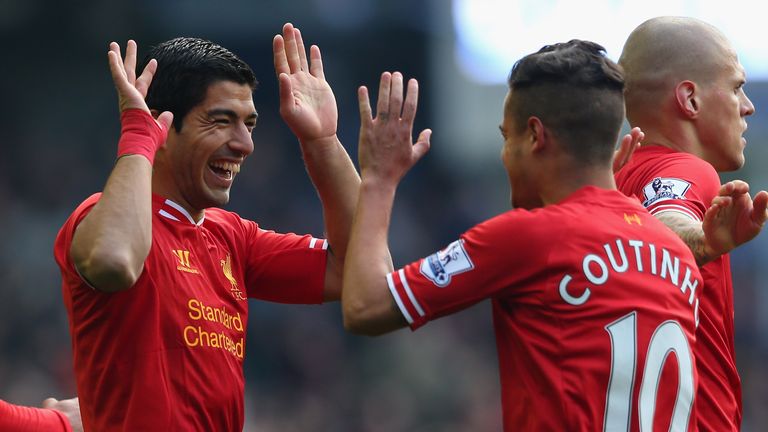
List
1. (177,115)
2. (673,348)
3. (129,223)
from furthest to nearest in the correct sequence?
1. (177,115)
2. (129,223)
3. (673,348)

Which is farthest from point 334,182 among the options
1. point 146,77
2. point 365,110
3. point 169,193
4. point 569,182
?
point 569,182

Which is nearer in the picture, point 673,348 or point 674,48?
point 673,348

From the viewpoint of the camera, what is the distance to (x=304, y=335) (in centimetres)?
1584

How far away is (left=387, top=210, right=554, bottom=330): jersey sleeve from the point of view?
3928 millimetres

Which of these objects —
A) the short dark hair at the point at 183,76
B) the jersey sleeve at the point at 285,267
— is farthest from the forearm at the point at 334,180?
the short dark hair at the point at 183,76

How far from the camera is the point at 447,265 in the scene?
157 inches

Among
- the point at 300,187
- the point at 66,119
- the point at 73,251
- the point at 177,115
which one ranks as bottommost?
the point at 300,187

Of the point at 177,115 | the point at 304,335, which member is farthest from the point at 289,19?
the point at 177,115

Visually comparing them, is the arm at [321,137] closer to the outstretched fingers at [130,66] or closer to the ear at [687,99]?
the outstretched fingers at [130,66]

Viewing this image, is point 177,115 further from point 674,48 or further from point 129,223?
point 674,48

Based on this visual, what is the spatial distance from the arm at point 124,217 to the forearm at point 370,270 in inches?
31.7

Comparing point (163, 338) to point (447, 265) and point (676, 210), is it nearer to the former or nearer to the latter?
point (447, 265)

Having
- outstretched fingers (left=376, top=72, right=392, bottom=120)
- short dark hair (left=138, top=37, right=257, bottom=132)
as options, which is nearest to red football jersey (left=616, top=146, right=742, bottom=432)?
outstretched fingers (left=376, top=72, right=392, bottom=120)

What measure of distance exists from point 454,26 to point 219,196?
44.6ft
